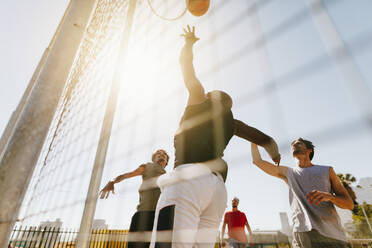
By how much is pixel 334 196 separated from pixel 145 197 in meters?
1.74

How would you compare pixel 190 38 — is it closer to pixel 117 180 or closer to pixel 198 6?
pixel 198 6

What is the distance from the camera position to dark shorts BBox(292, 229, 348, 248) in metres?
1.57

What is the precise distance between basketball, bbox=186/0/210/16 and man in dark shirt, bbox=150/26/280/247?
4.54 ft

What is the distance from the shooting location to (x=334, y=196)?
1617 mm

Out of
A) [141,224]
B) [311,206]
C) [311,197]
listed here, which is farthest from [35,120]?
[311,206]

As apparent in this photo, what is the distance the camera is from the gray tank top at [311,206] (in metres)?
1.65

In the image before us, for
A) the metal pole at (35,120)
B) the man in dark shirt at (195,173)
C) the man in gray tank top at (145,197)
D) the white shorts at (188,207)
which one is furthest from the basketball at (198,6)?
the white shorts at (188,207)

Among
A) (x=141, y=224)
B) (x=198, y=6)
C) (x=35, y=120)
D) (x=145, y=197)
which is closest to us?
(x=35, y=120)

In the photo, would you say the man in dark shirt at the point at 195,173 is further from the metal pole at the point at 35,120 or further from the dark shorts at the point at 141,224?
the metal pole at the point at 35,120

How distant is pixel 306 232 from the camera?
171 cm

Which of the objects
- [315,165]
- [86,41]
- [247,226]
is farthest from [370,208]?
[86,41]

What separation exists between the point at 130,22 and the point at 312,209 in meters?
3.39

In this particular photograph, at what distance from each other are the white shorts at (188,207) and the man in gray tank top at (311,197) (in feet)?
3.02

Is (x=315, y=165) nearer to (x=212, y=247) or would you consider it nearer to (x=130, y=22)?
(x=212, y=247)
